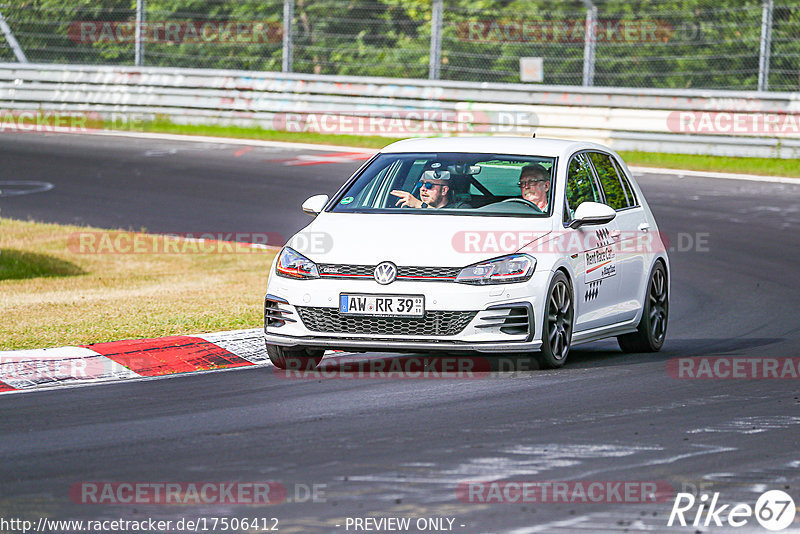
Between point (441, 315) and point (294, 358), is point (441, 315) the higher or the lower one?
the higher one

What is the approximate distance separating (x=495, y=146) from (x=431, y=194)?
2.23ft

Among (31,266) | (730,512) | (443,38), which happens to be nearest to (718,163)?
(443,38)

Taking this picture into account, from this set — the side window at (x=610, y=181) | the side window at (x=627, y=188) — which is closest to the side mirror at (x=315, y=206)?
the side window at (x=610, y=181)

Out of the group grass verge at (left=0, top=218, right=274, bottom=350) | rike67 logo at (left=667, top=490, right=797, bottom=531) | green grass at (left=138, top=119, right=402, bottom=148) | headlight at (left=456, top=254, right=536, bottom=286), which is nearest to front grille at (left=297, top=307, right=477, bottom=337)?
headlight at (left=456, top=254, right=536, bottom=286)

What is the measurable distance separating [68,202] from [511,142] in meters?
12.0

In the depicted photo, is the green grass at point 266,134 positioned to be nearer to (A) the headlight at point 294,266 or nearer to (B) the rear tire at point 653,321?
(B) the rear tire at point 653,321

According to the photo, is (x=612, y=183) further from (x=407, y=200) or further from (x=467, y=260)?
(x=467, y=260)

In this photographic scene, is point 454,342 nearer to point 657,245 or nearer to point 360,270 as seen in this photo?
point 360,270

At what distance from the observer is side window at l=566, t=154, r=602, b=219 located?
10.4 m

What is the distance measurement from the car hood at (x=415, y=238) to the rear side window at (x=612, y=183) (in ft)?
4.35

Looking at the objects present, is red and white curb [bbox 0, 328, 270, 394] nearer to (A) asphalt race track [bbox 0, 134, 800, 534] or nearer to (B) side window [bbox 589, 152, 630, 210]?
(A) asphalt race track [bbox 0, 134, 800, 534]

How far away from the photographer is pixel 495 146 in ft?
34.9

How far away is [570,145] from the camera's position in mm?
10883

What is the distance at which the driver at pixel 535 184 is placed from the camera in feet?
33.5
